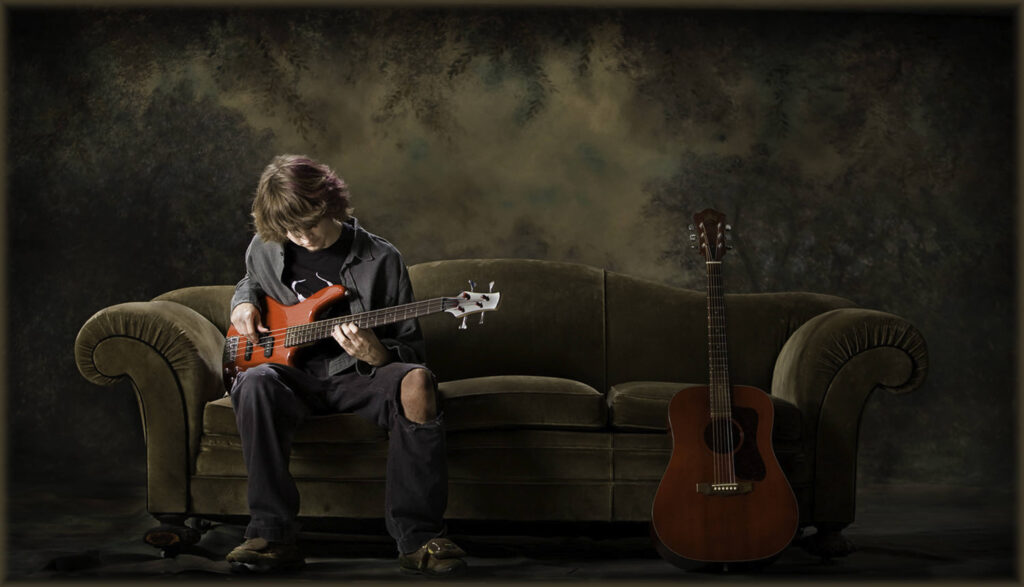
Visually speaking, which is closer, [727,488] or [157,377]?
[727,488]

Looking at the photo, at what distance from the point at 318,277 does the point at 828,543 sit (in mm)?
1587

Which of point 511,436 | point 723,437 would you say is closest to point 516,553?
point 511,436

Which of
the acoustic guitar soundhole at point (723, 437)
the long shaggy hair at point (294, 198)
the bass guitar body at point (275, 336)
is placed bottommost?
the acoustic guitar soundhole at point (723, 437)

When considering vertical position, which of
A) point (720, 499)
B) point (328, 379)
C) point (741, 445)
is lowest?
point (720, 499)

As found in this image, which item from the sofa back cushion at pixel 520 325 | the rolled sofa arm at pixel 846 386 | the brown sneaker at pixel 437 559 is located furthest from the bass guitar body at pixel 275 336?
the rolled sofa arm at pixel 846 386

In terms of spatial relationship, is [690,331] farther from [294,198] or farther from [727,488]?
[294,198]

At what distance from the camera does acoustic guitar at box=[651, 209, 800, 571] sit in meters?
2.37

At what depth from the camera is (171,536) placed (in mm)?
2557

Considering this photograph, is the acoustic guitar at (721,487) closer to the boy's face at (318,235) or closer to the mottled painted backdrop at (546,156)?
the boy's face at (318,235)

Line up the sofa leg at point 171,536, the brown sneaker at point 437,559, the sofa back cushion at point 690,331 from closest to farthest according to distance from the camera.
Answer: the brown sneaker at point 437,559
the sofa leg at point 171,536
the sofa back cushion at point 690,331

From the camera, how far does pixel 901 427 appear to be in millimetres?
4062

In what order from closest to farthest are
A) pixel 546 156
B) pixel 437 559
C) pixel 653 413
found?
pixel 437 559 < pixel 653 413 < pixel 546 156

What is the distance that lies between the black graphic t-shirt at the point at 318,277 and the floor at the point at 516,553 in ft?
1.75

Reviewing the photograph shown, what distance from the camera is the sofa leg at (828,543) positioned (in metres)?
2.58
